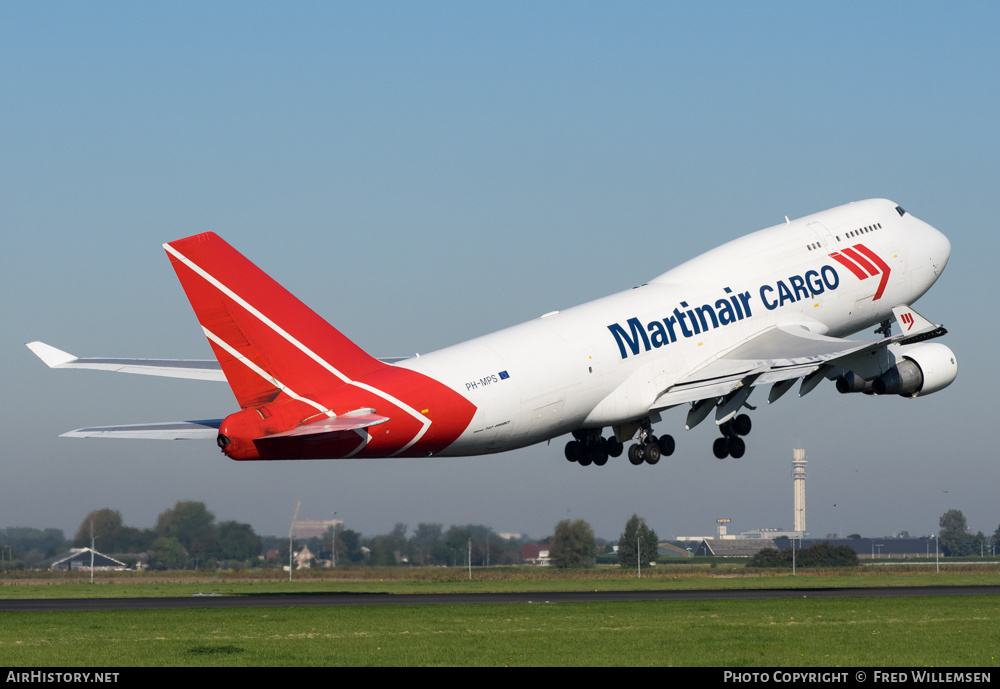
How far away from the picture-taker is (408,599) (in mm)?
48000

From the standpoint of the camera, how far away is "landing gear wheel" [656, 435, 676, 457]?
141 feet

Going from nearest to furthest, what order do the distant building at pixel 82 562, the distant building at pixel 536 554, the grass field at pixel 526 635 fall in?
the grass field at pixel 526 635
the distant building at pixel 82 562
the distant building at pixel 536 554

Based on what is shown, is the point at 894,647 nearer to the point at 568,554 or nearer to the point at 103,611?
the point at 103,611

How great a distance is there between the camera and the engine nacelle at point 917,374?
44.8 metres

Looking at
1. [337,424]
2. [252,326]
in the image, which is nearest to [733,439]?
[337,424]

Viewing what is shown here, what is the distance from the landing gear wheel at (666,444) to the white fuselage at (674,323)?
163cm

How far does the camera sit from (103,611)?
42344 millimetres

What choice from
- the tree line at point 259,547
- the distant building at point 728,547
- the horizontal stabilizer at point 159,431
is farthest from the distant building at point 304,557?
the distant building at point 728,547

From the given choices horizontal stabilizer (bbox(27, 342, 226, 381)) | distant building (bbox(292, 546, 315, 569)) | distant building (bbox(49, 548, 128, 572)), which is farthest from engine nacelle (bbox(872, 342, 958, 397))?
distant building (bbox(49, 548, 128, 572))

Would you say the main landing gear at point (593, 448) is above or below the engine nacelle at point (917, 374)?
below

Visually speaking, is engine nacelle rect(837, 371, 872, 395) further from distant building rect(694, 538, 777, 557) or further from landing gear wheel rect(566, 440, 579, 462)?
distant building rect(694, 538, 777, 557)

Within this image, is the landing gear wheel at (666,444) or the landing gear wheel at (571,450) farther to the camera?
the landing gear wheel at (571,450)

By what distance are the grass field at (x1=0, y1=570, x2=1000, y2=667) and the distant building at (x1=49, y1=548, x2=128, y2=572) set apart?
29944 millimetres

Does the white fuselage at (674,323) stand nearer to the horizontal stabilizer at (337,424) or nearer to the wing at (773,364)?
the wing at (773,364)
